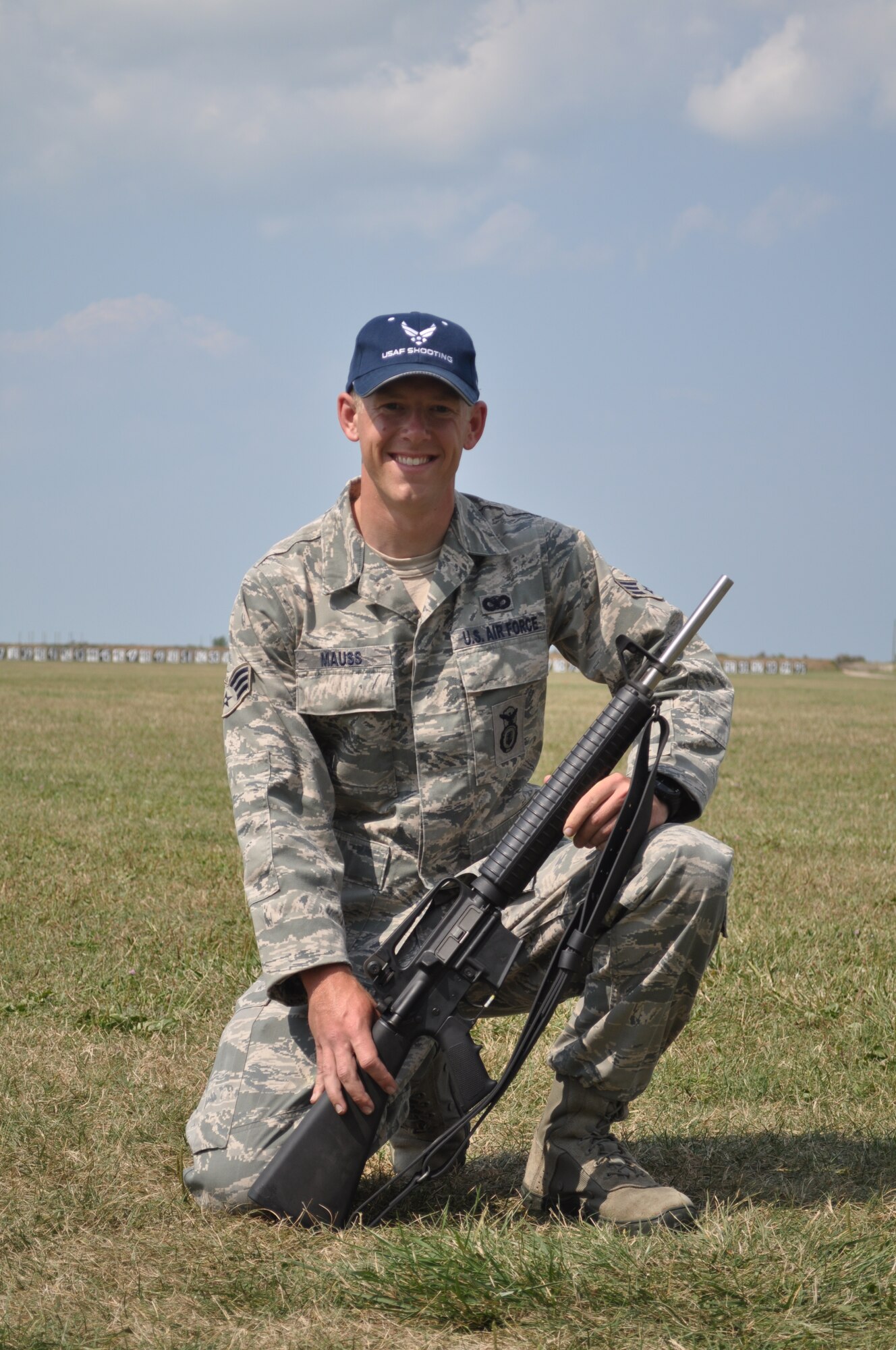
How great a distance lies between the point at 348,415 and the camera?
3961 millimetres

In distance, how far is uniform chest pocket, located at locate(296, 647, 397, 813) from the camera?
379 cm

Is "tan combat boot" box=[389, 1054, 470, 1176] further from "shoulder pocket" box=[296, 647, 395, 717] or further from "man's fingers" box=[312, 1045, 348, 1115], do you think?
"shoulder pocket" box=[296, 647, 395, 717]

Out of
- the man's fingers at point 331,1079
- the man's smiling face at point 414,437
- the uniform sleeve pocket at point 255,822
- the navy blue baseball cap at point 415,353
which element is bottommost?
the man's fingers at point 331,1079

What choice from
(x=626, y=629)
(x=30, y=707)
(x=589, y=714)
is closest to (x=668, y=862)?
(x=626, y=629)

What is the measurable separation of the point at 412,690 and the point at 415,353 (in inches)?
37.5

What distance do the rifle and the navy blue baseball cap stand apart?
0.96 metres

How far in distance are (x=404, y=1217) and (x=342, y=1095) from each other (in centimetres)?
46

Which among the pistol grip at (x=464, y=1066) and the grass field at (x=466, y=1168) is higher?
the pistol grip at (x=464, y=1066)

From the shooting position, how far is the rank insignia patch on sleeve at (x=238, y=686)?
3754 millimetres

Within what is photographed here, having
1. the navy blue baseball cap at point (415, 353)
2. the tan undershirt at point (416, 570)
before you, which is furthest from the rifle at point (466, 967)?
the navy blue baseball cap at point (415, 353)

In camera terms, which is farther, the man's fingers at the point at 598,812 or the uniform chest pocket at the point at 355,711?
the uniform chest pocket at the point at 355,711

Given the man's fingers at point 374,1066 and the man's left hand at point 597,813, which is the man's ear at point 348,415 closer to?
the man's left hand at point 597,813

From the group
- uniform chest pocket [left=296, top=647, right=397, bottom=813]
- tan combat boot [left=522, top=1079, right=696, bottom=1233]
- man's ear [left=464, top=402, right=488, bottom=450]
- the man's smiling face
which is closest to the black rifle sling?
tan combat boot [left=522, top=1079, right=696, bottom=1233]

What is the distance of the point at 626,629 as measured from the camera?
3.94 meters
